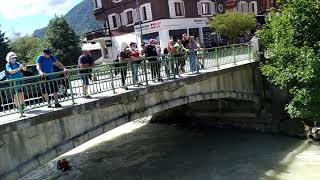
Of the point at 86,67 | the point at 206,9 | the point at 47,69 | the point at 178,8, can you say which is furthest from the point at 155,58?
the point at 206,9

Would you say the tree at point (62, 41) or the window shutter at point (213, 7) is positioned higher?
the window shutter at point (213, 7)

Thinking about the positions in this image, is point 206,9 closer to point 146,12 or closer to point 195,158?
point 146,12

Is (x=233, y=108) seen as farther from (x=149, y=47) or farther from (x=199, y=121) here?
(x=149, y=47)

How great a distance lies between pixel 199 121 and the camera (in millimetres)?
24188

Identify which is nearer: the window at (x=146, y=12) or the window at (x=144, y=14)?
the window at (x=146, y=12)

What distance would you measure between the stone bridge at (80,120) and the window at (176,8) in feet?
65.9

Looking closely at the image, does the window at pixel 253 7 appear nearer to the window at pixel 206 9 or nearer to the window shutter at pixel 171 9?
the window at pixel 206 9

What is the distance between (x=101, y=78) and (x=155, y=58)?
2756 mm

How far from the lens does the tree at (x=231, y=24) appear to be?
122 ft

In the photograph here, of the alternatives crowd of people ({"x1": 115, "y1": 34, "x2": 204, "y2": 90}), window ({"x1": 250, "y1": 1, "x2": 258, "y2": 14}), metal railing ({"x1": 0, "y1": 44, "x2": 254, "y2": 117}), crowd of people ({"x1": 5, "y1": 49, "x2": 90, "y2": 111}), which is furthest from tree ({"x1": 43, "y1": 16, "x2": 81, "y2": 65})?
crowd of people ({"x1": 5, "y1": 49, "x2": 90, "y2": 111})

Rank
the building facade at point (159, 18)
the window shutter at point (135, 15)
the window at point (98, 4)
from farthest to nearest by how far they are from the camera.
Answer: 1. the window at point (98, 4)
2. the window shutter at point (135, 15)
3. the building facade at point (159, 18)

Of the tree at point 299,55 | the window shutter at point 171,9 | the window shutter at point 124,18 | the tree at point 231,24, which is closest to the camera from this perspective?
the tree at point 299,55

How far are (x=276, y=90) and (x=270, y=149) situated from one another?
401 cm

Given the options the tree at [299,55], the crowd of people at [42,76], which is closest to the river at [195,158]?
the tree at [299,55]
